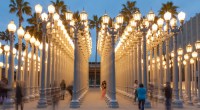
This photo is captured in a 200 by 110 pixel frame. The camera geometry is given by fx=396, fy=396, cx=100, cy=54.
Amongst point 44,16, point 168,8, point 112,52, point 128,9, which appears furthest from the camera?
point 128,9

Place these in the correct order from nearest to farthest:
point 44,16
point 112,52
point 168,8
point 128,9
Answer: point 44,16 → point 112,52 → point 168,8 → point 128,9

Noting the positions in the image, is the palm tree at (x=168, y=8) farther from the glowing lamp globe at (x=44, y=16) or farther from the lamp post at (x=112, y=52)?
the glowing lamp globe at (x=44, y=16)

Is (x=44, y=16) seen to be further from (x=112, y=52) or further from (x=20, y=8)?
(x=20, y=8)

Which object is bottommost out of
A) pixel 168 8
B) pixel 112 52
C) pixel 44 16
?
pixel 112 52

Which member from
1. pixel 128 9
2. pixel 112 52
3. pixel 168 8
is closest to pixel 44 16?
pixel 112 52

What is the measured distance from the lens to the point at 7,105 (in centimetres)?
2362

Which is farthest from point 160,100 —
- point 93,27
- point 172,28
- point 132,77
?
point 93,27

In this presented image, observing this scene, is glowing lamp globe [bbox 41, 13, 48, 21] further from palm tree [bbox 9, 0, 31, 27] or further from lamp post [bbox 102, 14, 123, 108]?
palm tree [bbox 9, 0, 31, 27]

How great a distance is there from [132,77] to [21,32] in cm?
1162

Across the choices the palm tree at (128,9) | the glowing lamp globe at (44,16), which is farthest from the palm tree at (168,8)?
the glowing lamp globe at (44,16)

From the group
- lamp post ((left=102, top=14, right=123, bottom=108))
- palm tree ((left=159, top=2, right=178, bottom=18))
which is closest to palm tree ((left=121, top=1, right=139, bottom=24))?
palm tree ((left=159, top=2, right=178, bottom=18))

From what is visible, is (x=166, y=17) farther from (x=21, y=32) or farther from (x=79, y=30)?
(x=21, y=32)

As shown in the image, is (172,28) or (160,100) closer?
(172,28)

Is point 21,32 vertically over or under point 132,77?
over
